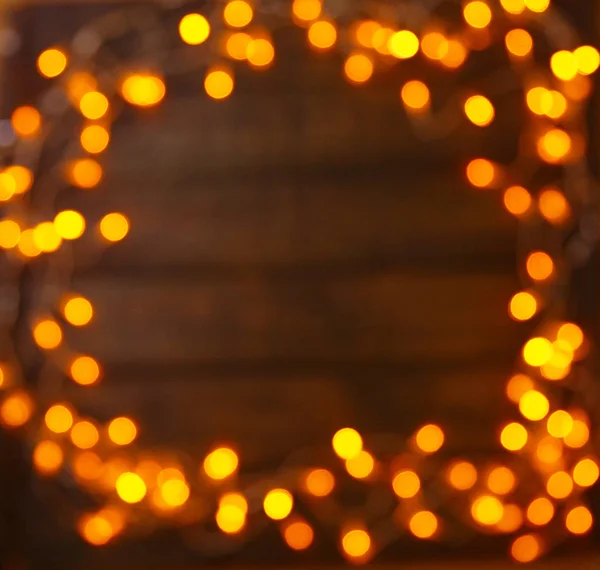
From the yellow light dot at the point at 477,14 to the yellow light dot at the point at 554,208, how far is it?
31 centimetres

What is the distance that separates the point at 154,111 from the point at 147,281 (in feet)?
0.91

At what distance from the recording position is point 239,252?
1.08m

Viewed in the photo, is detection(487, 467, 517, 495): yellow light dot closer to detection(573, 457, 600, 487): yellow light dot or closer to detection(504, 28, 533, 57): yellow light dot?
detection(573, 457, 600, 487): yellow light dot

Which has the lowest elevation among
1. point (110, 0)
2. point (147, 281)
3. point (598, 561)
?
point (598, 561)

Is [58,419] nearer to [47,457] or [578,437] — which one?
[47,457]

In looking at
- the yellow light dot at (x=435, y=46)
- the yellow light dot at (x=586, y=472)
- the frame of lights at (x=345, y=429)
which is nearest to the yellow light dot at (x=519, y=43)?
the frame of lights at (x=345, y=429)

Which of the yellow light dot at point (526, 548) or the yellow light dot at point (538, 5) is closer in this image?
the yellow light dot at point (526, 548)

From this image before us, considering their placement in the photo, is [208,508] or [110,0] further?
[110,0]

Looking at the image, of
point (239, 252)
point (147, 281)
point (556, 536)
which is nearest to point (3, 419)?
point (147, 281)

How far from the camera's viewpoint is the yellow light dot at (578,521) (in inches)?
40.4

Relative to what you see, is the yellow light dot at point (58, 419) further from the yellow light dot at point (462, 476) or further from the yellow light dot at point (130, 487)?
the yellow light dot at point (462, 476)

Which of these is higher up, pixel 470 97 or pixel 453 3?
pixel 453 3

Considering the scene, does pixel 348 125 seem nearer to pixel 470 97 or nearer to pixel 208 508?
pixel 470 97

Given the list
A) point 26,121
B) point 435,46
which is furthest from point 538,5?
point 26,121
